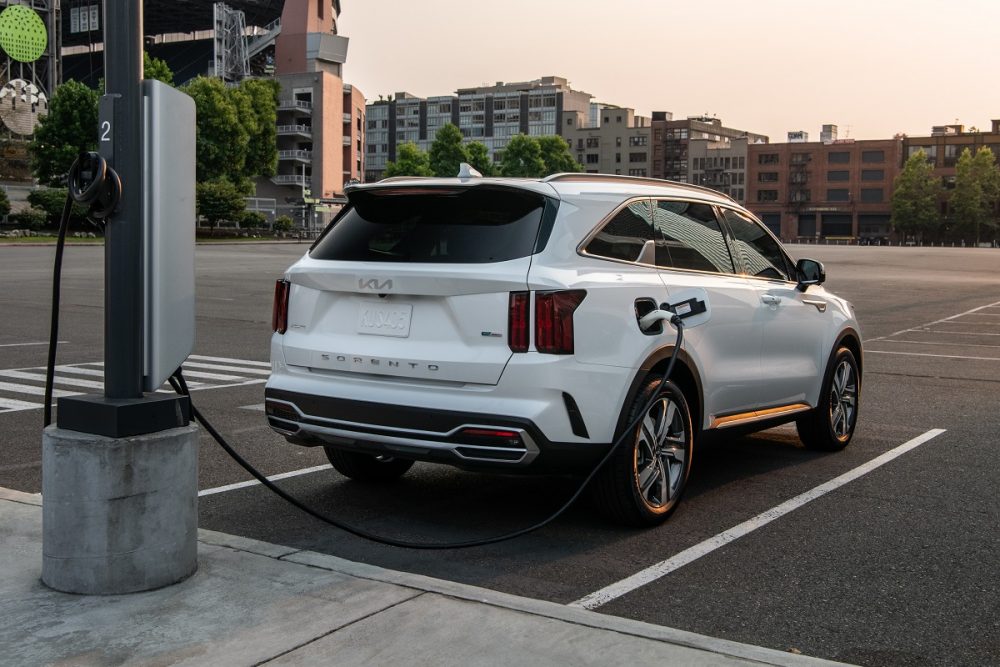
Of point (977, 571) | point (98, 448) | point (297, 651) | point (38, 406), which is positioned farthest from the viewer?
point (38, 406)

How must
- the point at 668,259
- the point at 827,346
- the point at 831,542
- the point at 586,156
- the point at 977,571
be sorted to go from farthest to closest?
the point at 586,156 → the point at 827,346 → the point at 668,259 → the point at 831,542 → the point at 977,571

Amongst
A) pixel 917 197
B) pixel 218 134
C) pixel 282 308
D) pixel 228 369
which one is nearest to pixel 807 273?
pixel 282 308

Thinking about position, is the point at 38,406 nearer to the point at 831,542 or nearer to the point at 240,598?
the point at 240,598

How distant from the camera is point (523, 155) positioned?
456ft

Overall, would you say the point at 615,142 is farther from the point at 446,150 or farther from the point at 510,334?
the point at 510,334

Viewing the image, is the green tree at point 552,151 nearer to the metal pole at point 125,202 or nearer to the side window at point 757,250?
the side window at point 757,250

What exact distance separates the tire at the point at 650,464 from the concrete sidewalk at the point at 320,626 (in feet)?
4.53

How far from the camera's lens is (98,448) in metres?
4.27

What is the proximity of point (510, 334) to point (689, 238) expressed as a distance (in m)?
1.80

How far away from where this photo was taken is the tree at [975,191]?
14625 centimetres

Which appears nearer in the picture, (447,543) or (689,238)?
(447,543)

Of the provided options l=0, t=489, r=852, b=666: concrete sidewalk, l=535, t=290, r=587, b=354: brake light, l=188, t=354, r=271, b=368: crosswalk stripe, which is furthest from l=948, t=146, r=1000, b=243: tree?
l=0, t=489, r=852, b=666: concrete sidewalk

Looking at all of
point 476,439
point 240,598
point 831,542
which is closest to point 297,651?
point 240,598

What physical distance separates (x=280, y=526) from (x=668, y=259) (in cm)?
255
